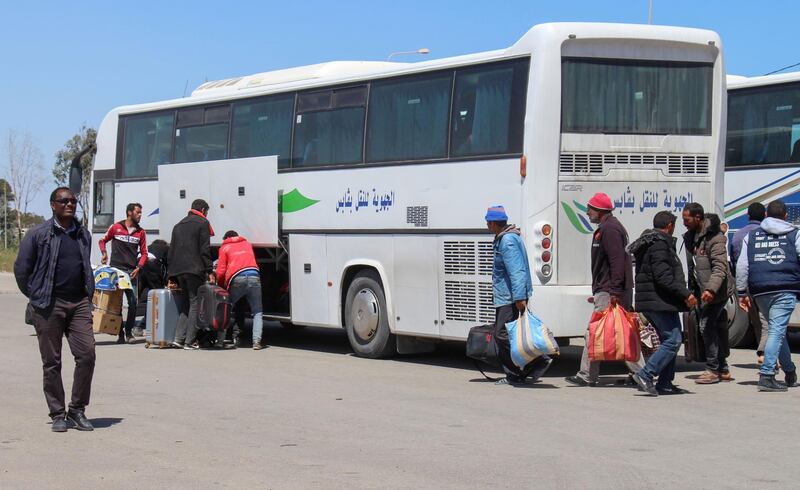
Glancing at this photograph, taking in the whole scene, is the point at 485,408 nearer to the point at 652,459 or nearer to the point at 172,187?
the point at 652,459

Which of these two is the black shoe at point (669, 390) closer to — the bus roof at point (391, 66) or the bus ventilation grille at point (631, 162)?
the bus ventilation grille at point (631, 162)

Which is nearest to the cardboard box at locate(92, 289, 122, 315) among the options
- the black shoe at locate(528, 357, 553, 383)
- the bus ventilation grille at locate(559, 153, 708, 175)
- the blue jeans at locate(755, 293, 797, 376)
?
the black shoe at locate(528, 357, 553, 383)

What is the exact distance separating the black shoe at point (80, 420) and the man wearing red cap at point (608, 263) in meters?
5.02

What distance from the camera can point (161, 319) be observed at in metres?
16.1

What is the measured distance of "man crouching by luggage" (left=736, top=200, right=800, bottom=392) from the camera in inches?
458

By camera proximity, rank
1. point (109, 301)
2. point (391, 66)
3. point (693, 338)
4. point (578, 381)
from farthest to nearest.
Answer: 1. point (109, 301)
2. point (391, 66)
3. point (693, 338)
4. point (578, 381)

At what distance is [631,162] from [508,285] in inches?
86.1

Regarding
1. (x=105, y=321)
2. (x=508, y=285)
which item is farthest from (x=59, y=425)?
(x=105, y=321)

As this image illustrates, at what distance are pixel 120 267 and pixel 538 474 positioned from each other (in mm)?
10544

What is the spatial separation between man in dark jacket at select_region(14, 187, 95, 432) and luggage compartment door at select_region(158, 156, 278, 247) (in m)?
6.96

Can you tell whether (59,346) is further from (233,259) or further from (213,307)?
(233,259)

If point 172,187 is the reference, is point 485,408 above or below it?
below

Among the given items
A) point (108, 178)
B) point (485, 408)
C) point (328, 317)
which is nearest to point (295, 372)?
point (328, 317)

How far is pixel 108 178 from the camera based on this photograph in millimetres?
19766
